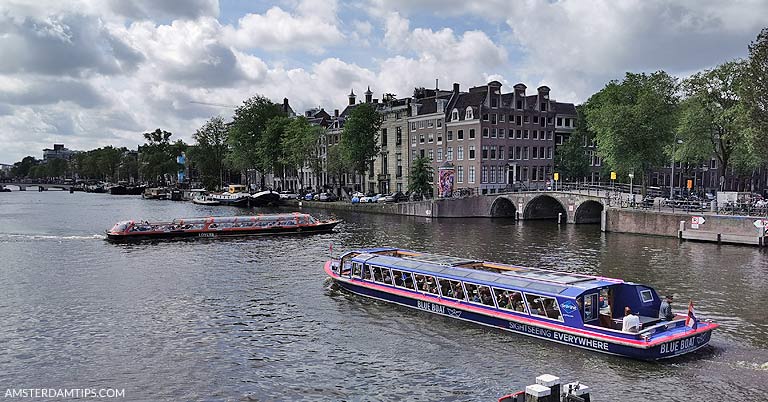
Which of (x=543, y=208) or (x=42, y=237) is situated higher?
(x=543, y=208)

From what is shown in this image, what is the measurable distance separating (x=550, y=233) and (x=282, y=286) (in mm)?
40660

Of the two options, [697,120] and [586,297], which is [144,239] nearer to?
[586,297]

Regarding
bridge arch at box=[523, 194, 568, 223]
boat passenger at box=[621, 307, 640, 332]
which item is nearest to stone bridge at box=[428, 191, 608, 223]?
bridge arch at box=[523, 194, 568, 223]

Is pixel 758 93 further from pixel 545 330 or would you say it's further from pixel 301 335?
pixel 301 335

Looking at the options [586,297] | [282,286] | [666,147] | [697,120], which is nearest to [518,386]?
[586,297]

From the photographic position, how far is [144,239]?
6706cm

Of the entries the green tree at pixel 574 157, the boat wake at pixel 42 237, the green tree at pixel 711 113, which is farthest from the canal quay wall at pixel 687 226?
the boat wake at pixel 42 237

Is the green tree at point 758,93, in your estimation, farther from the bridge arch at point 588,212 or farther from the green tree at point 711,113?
the bridge arch at point 588,212

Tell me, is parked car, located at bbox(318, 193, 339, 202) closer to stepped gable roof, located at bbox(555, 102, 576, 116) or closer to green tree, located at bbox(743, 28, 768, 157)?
stepped gable roof, located at bbox(555, 102, 576, 116)

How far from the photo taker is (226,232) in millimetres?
71000

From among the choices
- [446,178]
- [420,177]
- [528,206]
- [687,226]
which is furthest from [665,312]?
[420,177]

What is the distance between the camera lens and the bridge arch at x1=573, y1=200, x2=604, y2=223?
83.1 metres

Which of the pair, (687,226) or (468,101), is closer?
(687,226)

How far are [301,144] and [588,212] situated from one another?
63541 millimetres
